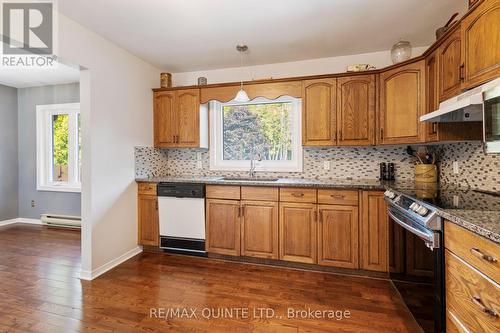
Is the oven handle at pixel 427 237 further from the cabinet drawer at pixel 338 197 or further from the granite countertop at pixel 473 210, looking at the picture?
the cabinet drawer at pixel 338 197

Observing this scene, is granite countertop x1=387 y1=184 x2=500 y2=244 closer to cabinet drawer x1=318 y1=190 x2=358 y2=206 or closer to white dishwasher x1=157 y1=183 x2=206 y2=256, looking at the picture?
cabinet drawer x1=318 y1=190 x2=358 y2=206

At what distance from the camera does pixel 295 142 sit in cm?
322

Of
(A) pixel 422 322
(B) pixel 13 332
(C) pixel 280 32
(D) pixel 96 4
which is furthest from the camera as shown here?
(C) pixel 280 32

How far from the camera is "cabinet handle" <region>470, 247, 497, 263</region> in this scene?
0.96 metres

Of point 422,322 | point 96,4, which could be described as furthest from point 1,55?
point 422,322

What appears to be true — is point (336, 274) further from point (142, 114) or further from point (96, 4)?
point (96, 4)

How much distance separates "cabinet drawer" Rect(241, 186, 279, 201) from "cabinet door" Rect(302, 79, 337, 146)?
71 centimetres

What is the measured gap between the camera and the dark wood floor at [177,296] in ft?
5.68

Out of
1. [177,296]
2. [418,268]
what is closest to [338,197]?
[418,268]

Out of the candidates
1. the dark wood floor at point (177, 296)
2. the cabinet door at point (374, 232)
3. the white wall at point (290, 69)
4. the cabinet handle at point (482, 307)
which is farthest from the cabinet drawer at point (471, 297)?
the white wall at point (290, 69)

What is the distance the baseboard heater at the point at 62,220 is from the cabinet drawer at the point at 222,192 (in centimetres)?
274

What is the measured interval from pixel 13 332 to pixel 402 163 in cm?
379

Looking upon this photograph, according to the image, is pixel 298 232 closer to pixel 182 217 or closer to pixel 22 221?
pixel 182 217

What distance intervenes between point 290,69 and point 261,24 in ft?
3.25
